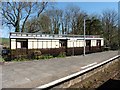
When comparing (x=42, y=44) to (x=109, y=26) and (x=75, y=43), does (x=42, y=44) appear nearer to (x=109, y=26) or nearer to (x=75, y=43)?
(x=75, y=43)

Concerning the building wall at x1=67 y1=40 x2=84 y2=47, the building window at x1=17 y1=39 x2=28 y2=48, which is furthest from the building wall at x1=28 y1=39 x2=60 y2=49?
the building wall at x1=67 y1=40 x2=84 y2=47

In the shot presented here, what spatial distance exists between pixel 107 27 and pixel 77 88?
49.5 metres

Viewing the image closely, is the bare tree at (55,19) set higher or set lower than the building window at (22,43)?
higher

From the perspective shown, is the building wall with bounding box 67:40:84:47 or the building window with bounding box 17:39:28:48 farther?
the building wall with bounding box 67:40:84:47

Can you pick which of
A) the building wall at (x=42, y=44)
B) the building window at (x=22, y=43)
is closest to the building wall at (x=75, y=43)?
the building wall at (x=42, y=44)

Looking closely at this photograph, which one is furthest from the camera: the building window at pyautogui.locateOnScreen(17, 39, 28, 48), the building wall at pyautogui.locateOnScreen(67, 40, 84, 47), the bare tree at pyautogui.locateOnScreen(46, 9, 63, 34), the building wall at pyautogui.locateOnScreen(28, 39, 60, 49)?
the bare tree at pyautogui.locateOnScreen(46, 9, 63, 34)

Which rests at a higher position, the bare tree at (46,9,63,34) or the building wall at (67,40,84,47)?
the bare tree at (46,9,63,34)

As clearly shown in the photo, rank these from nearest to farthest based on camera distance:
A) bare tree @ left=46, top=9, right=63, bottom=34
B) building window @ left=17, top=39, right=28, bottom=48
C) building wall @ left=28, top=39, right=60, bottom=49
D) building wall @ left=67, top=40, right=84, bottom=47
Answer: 1. building window @ left=17, top=39, right=28, bottom=48
2. building wall @ left=28, top=39, right=60, bottom=49
3. building wall @ left=67, top=40, right=84, bottom=47
4. bare tree @ left=46, top=9, right=63, bottom=34

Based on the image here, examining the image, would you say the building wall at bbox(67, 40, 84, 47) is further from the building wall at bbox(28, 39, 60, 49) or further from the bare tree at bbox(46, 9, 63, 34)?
the bare tree at bbox(46, 9, 63, 34)

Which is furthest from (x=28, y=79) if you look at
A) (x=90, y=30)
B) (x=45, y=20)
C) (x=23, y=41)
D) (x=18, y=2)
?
(x=90, y=30)

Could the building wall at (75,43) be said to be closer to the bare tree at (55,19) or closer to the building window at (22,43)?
the building window at (22,43)

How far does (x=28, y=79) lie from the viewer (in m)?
10.0

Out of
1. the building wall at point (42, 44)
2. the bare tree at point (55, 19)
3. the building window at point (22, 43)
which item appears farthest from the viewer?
the bare tree at point (55, 19)

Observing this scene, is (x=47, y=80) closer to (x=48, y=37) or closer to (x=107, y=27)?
(x=48, y=37)
